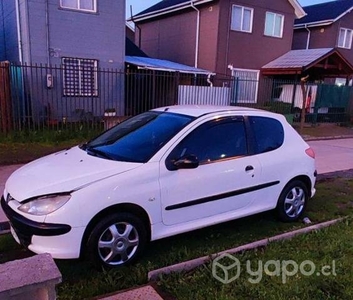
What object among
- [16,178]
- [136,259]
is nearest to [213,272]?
[136,259]

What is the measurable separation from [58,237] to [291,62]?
16905mm

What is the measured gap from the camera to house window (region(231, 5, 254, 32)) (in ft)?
56.3

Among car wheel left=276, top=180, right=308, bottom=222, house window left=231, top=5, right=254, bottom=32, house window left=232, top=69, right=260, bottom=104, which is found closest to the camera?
car wheel left=276, top=180, right=308, bottom=222

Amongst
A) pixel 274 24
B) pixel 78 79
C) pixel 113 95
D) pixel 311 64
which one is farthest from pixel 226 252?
pixel 274 24

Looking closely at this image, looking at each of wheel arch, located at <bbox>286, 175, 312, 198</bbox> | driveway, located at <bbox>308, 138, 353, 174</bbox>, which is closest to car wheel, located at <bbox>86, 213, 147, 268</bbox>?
wheel arch, located at <bbox>286, 175, 312, 198</bbox>

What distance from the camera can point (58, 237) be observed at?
3.06 metres

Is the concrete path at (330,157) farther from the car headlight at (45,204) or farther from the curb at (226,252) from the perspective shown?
the curb at (226,252)

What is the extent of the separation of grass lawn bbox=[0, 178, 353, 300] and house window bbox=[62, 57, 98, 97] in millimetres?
9376

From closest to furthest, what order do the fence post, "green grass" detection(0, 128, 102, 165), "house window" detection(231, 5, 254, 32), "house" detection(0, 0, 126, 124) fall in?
1. "green grass" detection(0, 128, 102, 165)
2. the fence post
3. "house" detection(0, 0, 126, 124)
4. "house window" detection(231, 5, 254, 32)

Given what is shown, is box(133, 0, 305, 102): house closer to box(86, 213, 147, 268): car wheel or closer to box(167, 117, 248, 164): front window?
box(167, 117, 248, 164): front window

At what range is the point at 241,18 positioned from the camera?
685 inches

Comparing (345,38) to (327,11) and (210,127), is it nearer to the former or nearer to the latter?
(327,11)

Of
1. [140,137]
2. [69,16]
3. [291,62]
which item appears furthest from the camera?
[291,62]

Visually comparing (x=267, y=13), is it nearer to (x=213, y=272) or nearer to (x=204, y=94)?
(x=204, y=94)
